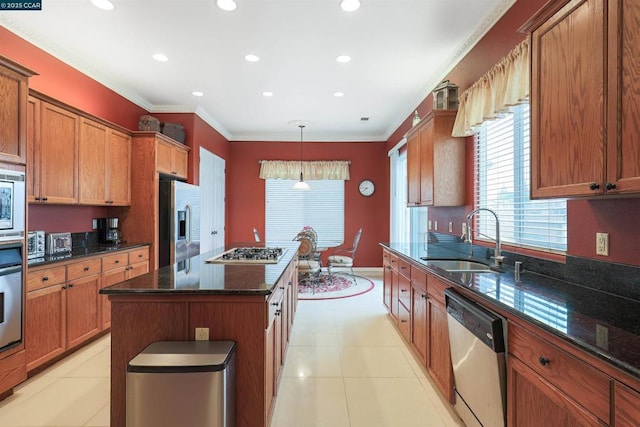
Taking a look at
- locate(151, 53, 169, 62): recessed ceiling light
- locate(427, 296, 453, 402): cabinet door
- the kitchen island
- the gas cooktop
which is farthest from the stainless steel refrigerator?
locate(427, 296, 453, 402): cabinet door

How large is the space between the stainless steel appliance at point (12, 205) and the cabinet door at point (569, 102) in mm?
3312

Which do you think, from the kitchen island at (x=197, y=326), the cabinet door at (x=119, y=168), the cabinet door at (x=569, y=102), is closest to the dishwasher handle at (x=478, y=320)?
the cabinet door at (x=569, y=102)

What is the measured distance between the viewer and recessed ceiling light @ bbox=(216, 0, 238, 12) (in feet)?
8.20

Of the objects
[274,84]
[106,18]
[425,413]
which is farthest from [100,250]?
[425,413]

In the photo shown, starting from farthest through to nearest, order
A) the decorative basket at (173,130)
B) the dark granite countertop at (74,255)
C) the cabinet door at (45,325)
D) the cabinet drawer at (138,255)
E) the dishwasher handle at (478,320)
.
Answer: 1. the decorative basket at (173,130)
2. the cabinet drawer at (138,255)
3. the dark granite countertop at (74,255)
4. the cabinet door at (45,325)
5. the dishwasher handle at (478,320)

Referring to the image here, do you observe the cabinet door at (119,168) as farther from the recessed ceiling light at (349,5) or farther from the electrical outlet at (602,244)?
the electrical outlet at (602,244)

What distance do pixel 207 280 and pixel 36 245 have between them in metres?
2.14

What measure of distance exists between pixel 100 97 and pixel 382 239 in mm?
5368

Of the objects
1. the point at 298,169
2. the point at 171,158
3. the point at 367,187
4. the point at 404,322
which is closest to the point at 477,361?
the point at 404,322

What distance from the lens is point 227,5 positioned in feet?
8.36

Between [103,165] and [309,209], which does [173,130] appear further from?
[309,209]

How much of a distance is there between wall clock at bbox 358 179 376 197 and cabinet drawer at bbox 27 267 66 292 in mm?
5280

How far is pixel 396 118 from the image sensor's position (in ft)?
18.4

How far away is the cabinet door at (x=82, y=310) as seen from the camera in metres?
2.84
